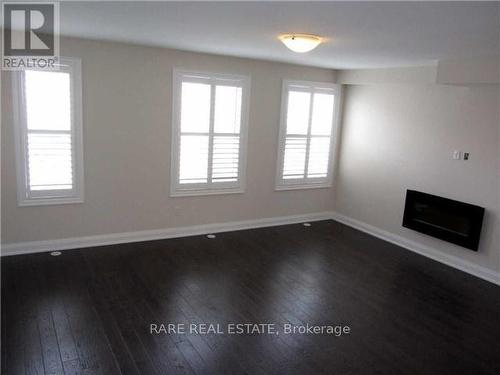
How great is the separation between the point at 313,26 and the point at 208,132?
2.71 m

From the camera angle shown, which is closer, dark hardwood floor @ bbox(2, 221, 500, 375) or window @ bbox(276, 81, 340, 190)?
dark hardwood floor @ bbox(2, 221, 500, 375)

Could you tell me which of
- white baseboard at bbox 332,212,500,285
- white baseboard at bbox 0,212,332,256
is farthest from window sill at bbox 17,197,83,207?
white baseboard at bbox 332,212,500,285

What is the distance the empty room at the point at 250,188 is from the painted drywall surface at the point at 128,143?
0.02 meters

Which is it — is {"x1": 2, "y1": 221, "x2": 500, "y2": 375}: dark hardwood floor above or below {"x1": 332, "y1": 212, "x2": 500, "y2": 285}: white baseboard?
below

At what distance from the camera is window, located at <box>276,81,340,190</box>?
20.1 ft

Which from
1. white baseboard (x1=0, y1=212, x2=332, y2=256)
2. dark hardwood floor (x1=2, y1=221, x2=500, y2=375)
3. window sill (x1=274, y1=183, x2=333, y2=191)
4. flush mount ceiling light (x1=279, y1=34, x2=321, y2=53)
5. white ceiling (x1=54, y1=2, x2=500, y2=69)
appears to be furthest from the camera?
window sill (x1=274, y1=183, x2=333, y2=191)

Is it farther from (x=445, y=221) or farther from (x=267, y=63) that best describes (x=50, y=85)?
(x=445, y=221)

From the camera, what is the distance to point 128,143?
5023 millimetres

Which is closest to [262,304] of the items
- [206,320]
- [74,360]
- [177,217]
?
[206,320]

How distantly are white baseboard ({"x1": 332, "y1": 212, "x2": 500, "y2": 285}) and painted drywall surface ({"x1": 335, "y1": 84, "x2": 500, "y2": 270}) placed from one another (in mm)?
64

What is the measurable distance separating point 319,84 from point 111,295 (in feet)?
14.1

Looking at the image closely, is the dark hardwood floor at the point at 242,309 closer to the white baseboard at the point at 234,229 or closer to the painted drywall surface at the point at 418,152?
the white baseboard at the point at 234,229

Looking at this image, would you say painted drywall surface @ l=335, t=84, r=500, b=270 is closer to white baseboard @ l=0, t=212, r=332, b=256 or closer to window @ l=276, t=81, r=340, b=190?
window @ l=276, t=81, r=340, b=190

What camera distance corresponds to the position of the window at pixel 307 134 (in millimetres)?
6133
